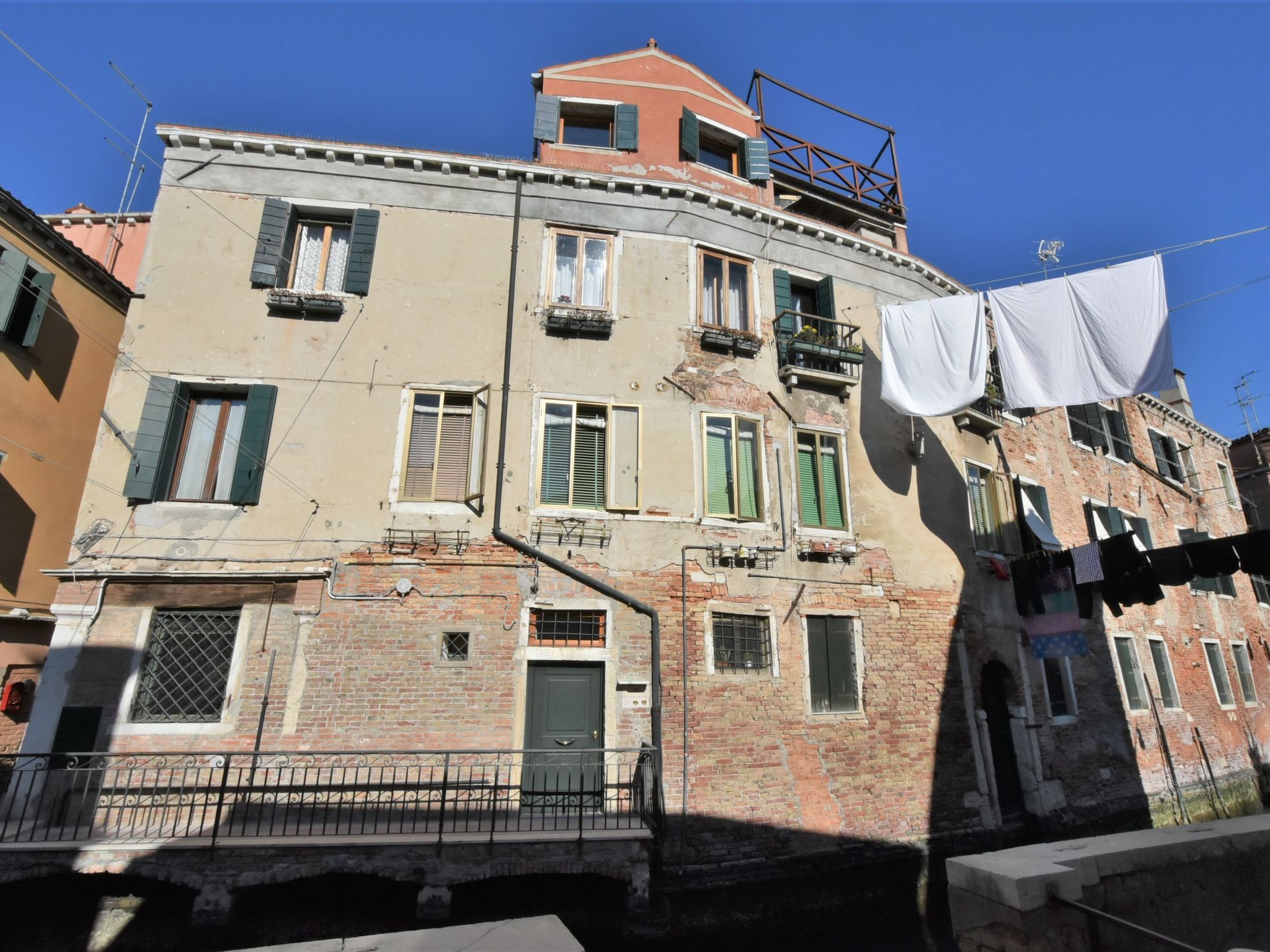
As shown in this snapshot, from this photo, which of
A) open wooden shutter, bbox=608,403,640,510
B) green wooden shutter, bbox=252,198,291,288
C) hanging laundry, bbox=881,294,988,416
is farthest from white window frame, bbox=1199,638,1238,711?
green wooden shutter, bbox=252,198,291,288

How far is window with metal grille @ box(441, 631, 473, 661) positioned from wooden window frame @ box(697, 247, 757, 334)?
6.56 m

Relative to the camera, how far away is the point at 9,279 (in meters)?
9.80

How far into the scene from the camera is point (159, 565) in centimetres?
924

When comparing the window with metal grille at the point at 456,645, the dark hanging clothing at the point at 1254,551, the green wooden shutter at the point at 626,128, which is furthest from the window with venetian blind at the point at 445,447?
the dark hanging clothing at the point at 1254,551

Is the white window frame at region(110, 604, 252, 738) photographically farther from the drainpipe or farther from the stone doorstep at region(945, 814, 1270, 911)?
the stone doorstep at region(945, 814, 1270, 911)

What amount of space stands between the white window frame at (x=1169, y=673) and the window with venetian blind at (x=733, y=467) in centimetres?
1267

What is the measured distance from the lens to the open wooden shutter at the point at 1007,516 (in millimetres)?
13805

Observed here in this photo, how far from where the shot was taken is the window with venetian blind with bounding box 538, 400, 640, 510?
415 inches

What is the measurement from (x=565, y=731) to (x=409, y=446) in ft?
15.8

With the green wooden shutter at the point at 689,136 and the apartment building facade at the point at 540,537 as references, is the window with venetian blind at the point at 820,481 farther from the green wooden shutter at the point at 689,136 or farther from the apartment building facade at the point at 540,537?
the green wooden shutter at the point at 689,136

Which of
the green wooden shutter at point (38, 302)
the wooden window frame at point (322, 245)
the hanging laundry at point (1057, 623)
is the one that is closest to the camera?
the green wooden shutter at point (38, 302)

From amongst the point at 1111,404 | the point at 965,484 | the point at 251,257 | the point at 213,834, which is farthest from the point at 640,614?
the point at 1111,404

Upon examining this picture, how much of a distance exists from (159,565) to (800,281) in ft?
38.8

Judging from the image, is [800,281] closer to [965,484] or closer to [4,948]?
[965,484]
